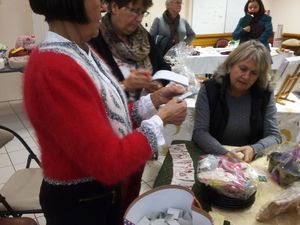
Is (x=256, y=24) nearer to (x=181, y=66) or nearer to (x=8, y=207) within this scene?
(x=181, y=66)

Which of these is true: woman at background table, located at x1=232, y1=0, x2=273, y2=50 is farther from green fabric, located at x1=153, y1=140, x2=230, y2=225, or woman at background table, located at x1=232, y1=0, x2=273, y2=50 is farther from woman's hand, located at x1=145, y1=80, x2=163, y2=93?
woman's hand, located at x1=145, y1=80, x2=163, y2=93

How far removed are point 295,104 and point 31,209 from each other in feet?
7.45

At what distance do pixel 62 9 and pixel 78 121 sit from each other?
0.30 meters

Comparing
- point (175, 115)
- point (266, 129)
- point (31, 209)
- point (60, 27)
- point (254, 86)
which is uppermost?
point (60, 27)

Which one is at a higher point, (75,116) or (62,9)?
(62,9)

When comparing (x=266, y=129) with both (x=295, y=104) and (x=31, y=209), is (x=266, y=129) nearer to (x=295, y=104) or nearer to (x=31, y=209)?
(x=295, y=104)

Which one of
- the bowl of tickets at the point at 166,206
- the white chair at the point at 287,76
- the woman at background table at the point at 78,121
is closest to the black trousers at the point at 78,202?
the woman at background table at the point at 78,121

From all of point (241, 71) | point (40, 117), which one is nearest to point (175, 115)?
point (40, 117)

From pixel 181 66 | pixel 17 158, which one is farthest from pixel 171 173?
pixel 17 158

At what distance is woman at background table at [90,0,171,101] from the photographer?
1.63 m

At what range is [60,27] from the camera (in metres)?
0.81

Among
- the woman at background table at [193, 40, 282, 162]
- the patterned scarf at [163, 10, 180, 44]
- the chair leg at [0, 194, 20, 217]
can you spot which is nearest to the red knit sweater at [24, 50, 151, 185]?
the chair leg at [0, 194, 20, 217]

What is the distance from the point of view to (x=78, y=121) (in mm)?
676

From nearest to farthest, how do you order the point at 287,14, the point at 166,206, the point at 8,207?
the point at 166,206 < the point at 8,207 < the point at 287,14
